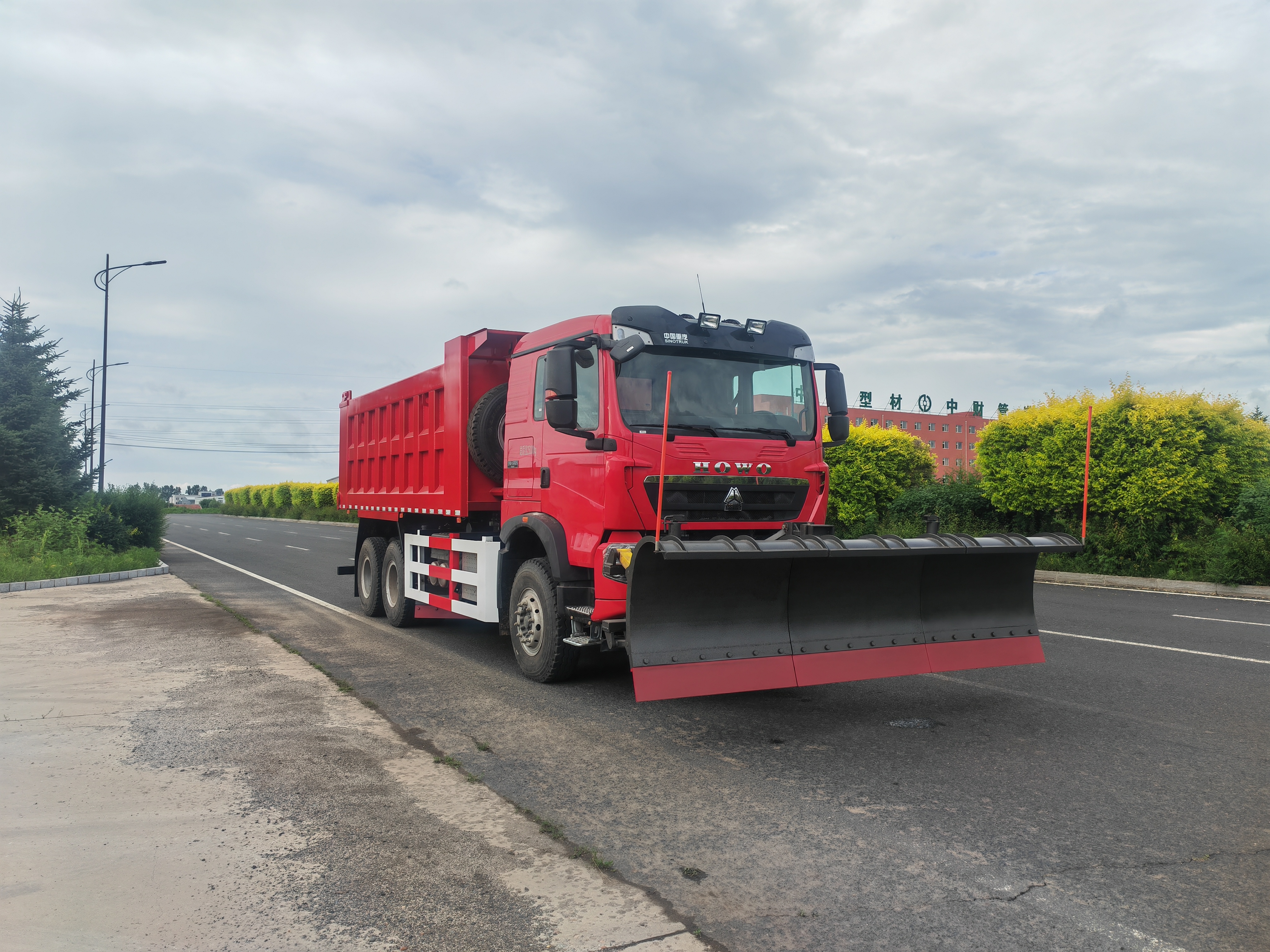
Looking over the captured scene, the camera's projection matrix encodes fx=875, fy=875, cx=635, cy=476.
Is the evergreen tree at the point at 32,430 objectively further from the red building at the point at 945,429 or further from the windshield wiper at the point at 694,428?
the red building at the point at 945,429

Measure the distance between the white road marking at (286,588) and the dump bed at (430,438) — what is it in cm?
136

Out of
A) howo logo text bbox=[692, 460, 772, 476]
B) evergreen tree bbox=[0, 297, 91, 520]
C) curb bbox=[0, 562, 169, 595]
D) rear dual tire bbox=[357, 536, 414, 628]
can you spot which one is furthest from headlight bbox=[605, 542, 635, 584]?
evergreen tree bbox=[0, 297, 91, 520]

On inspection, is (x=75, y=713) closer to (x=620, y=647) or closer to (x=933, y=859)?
(x=620, y=647)

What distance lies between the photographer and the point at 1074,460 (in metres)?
17.2

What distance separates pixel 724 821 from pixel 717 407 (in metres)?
3.35

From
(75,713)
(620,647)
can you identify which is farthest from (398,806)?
(75,713)


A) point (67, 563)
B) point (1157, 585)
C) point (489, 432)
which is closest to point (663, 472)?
point (489, 432)

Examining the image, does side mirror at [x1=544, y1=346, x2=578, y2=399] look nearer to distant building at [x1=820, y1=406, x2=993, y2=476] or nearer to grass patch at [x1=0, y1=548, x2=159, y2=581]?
grass patch at [x1=0, y1=548, x2=159, y2=581]

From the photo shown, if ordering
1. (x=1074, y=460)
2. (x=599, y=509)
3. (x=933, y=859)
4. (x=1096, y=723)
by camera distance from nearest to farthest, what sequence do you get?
(x=933, y=859) → (x=1096, y=723) → (x=599, y=509) → (x=1074, y=460)

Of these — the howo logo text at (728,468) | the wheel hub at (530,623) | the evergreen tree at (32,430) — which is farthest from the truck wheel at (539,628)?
the evergreen tree at (32,430)

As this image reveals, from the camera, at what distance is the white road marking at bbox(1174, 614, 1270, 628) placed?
35.0ft

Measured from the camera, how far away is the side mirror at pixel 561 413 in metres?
6.43

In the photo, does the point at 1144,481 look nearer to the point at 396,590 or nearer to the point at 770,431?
the point at 770,431

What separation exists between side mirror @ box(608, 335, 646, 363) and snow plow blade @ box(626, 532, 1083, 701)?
5.26ft
